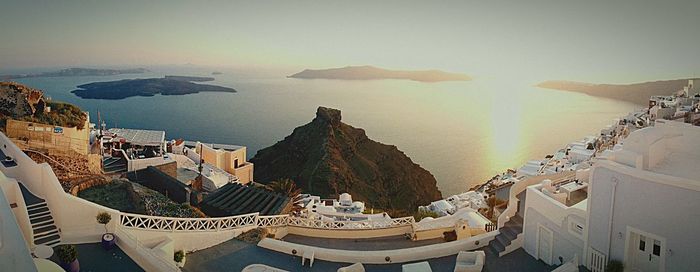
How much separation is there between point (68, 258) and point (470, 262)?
784cm

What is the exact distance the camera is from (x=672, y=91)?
47.2m

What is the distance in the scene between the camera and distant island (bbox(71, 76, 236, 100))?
9338 centimetres

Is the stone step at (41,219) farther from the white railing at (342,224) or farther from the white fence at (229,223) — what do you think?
the white railing at (342,224)

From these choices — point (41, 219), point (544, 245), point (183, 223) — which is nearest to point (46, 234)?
point (41, 219)

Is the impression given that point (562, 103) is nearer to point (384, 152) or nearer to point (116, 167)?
point (384, 152)

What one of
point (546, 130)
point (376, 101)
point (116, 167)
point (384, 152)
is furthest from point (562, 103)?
point (116, 167)

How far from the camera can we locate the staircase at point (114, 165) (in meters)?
21.0

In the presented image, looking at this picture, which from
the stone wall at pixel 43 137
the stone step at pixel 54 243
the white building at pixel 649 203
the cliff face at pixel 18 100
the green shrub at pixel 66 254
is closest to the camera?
the white building at pixel 649 203

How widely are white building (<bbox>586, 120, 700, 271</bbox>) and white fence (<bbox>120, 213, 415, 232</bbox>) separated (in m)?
6.23

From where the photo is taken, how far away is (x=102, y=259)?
9.18 metres

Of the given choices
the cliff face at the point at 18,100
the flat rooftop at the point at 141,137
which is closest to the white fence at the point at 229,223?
the cliff face at the point at 18,100

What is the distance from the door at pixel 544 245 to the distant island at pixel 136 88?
8837 cm

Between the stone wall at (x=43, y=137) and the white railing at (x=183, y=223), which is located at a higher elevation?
the stone wall at (x=43, y=137)

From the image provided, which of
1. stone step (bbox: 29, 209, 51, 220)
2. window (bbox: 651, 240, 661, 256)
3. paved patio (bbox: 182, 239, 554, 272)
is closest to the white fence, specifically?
paved patio (bbox: 182, 239, 554, 272)
